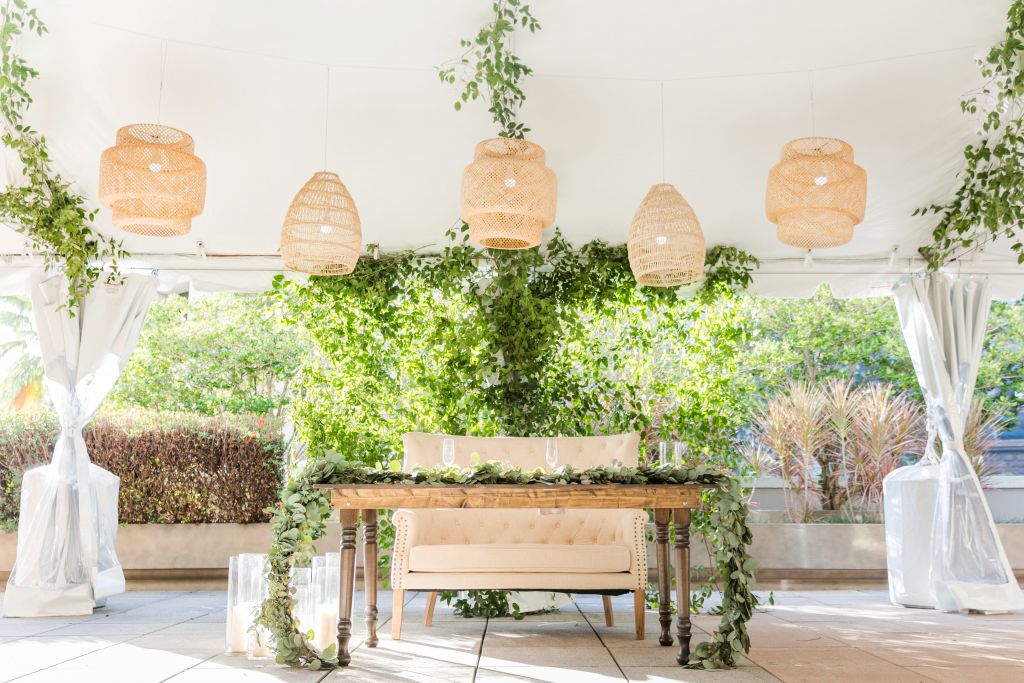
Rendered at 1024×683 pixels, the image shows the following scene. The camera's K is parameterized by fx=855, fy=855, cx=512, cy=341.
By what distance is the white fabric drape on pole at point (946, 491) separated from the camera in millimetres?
5285

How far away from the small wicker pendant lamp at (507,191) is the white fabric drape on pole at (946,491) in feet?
10.6

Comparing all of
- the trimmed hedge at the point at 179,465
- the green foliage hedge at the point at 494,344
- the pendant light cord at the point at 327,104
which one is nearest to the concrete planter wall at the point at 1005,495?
the green foliage hedge at the point at 494,344

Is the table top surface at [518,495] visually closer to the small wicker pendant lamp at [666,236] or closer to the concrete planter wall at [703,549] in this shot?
the small wicker pendant lamp at [666,236]

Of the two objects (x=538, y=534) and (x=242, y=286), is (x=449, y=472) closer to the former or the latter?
(x=538, y=534)

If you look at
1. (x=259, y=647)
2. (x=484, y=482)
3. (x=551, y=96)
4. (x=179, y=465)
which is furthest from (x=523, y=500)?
(x=179, y=465)

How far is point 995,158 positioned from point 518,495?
3.41 m

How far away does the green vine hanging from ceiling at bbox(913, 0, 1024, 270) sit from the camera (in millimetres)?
3830

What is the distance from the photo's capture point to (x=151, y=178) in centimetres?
369

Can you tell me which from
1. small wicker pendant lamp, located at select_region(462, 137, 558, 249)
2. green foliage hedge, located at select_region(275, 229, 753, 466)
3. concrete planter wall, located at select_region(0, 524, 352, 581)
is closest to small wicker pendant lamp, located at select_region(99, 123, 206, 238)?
small wicker pendant lamp, located at select_region(462, 137, 558, 249)

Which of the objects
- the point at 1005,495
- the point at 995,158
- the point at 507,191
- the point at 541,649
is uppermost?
the point at 995,158

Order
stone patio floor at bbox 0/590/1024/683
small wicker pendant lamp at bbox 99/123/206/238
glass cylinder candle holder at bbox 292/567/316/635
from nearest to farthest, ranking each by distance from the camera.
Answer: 1. stone patio floor at bbox 0/590/1024/683
2. glass cylinder candle holder at bbox 292/567/316/635
3. small wicker pendant lamp at bbox 99/123/206/238

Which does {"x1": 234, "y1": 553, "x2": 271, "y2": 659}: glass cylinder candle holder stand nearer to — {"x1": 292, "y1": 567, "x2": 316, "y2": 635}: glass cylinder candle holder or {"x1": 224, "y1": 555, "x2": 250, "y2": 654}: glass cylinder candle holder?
{"x1": 224, "y1": 555, "x2": 250, "y2": 654}: glass cylinder candle holder

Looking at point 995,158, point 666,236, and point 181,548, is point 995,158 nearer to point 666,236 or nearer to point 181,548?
point 666,236

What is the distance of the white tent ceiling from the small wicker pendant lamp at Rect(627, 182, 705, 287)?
20.0 inches
